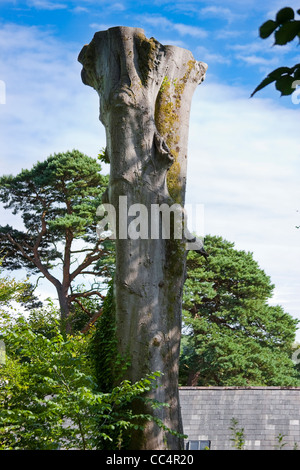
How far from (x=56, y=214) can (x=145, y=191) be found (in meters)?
19.8

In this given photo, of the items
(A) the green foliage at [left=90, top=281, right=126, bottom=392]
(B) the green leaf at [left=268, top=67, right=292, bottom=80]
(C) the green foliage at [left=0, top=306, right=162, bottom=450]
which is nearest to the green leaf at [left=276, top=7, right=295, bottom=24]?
(B) the green leaf at [left=268, top=67, right=292, bottom=80]

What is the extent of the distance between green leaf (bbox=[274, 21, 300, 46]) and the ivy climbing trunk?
4655 mm

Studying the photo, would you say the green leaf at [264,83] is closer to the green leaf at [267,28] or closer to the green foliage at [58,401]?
the green leaf at [267,28]

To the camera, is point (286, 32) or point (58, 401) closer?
point (286, 32)

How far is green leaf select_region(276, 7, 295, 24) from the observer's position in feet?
6.00

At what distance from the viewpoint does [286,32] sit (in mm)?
1852

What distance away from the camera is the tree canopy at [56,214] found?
82.6 feet

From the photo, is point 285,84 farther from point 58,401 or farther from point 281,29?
point 58,401

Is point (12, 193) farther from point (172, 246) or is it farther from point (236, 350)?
point (172, 246)

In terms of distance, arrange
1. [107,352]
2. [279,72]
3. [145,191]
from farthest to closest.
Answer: [107,352]
[145,191]
[279,72]

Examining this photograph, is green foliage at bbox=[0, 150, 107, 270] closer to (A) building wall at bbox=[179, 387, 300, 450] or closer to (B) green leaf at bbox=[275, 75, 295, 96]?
(A) building wall at bbox=[179, 387, 300, 450]

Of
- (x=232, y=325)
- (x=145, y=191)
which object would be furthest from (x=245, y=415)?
(x=232, y=325)

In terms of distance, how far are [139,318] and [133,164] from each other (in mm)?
1778
